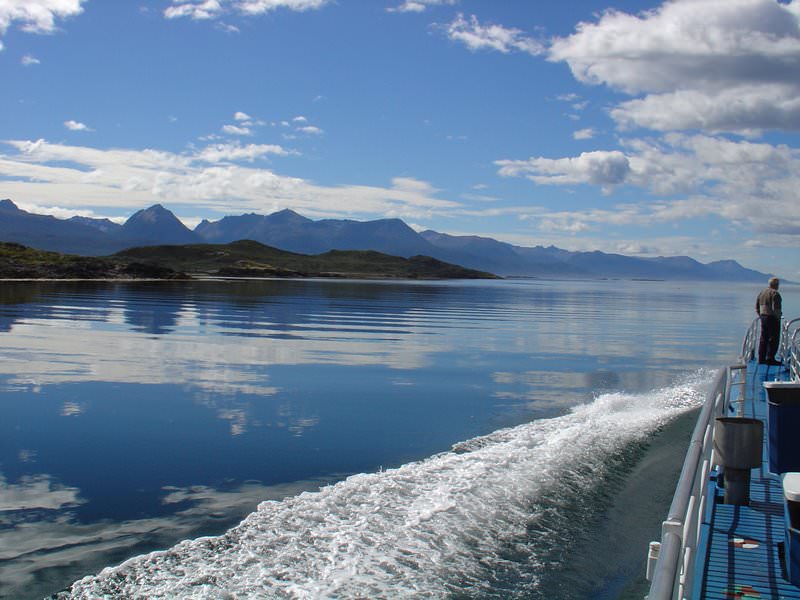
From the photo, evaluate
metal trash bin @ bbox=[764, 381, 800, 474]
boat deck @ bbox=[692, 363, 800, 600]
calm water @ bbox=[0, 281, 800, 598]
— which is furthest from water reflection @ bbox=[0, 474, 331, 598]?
metal trash bin @ bbox=[764, 381, 800, 474]

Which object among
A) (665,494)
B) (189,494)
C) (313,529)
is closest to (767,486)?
(665,494)

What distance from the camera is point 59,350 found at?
29875mm

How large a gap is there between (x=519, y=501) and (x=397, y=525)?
8.38 ft

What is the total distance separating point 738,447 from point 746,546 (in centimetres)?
132

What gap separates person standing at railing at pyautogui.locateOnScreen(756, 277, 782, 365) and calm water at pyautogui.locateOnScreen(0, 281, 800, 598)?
2481 mm

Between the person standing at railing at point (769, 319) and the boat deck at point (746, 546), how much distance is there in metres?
13.0

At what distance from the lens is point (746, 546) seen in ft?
27.5

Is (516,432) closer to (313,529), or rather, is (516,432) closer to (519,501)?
(519,501)

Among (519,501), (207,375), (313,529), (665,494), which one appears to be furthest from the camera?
(207,375)

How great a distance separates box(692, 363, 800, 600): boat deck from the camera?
24.0 ft

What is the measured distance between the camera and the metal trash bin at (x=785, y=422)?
9.14 metres

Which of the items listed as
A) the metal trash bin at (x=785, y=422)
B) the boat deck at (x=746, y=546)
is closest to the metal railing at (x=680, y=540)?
the boat deck at (x=746, y=546)

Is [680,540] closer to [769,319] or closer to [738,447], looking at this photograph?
[738,447]

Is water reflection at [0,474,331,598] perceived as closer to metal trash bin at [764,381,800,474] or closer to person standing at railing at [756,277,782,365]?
metal trash bin at [764,381,800,474]
